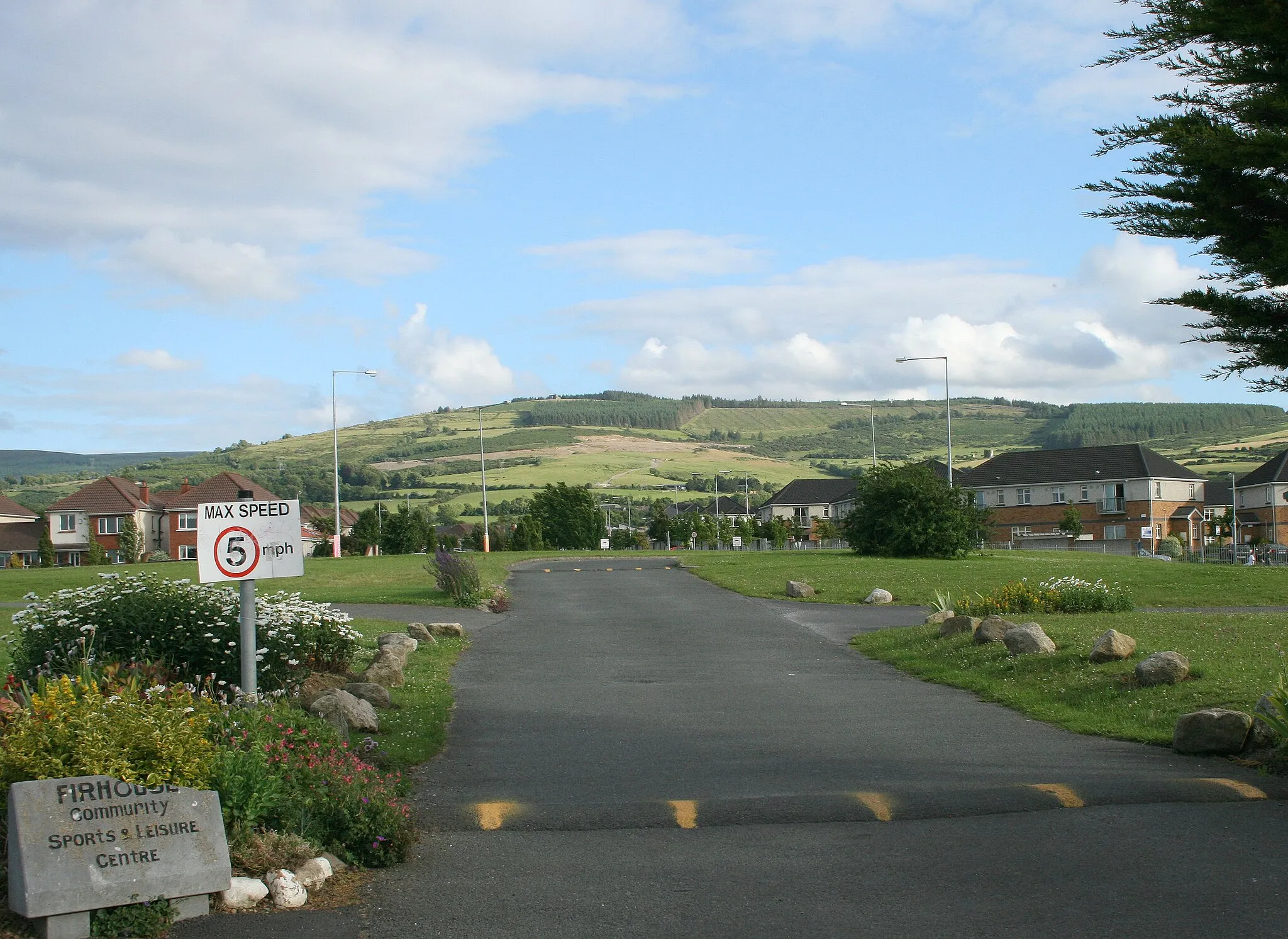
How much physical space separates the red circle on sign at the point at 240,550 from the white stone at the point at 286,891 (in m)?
2.97

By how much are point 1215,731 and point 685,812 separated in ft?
15.8

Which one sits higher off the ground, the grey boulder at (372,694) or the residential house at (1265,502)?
the residential house at (1265,502)

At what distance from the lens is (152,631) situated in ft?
40.1

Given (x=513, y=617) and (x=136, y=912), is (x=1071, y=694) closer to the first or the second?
(x=136, y=912)

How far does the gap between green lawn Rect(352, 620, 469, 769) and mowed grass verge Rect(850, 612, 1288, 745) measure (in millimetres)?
6279

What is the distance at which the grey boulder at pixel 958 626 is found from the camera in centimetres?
1809

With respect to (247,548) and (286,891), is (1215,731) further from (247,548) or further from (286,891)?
(247,548)

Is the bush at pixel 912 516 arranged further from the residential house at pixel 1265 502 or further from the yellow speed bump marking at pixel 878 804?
the residential house at pixel 1265 502

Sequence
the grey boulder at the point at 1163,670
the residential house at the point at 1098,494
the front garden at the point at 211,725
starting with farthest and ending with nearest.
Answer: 1. the residential house at the point at 1098,494
2. the grey boulder at the point at 1163,670
3. the front garden at the point at 211,725

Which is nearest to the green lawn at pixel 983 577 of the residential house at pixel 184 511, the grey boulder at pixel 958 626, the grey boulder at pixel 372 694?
the grey boulder at pixel 958 626

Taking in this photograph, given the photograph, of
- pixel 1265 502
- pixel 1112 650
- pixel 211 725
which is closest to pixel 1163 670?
pixel 1112 650

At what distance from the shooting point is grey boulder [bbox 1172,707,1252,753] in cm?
995

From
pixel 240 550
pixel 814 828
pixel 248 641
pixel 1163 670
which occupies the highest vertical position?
pixel 240 550

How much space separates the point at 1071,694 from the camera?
43.1 ft
